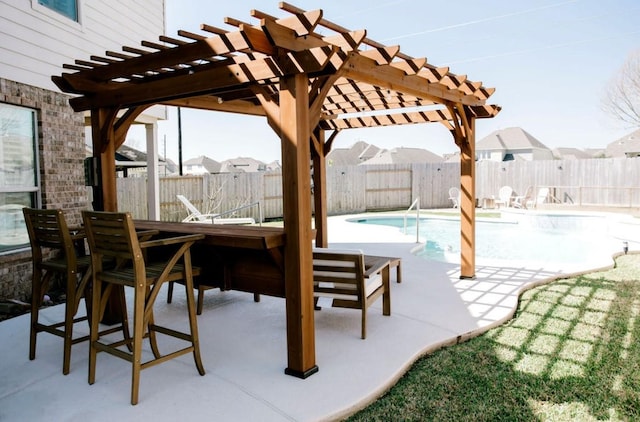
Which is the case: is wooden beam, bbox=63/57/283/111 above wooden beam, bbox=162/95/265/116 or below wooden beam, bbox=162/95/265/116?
below

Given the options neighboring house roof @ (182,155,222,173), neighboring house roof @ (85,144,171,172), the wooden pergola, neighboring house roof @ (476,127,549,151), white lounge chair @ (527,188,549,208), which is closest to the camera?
the wooden pergola

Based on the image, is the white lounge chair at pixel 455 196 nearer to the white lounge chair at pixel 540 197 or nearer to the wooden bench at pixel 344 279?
the white lounge chair at pixel 540 197

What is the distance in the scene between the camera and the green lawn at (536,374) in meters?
2.91

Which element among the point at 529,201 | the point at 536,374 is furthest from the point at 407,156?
the point at 536,374

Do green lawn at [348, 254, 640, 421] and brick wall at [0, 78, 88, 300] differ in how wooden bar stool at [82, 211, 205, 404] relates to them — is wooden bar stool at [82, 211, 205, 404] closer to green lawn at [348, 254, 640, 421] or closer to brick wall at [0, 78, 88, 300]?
green lawn at [348, 254, 640, 421]

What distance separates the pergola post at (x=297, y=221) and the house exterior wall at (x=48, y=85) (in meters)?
3.74

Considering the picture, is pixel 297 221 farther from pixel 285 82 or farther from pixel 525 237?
pixel 525 237

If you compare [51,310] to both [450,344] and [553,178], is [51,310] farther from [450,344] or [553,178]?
[553,178]

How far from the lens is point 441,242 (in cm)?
1138

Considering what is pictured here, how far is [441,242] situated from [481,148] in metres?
25.6

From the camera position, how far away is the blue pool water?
9.61 meters

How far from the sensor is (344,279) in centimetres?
415

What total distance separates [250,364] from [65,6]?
5.45 metres

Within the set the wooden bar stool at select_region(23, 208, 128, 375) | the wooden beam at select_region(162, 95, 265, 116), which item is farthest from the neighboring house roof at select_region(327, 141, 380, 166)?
the wooden bar stool at select_region(23, 208, 128, 375)
